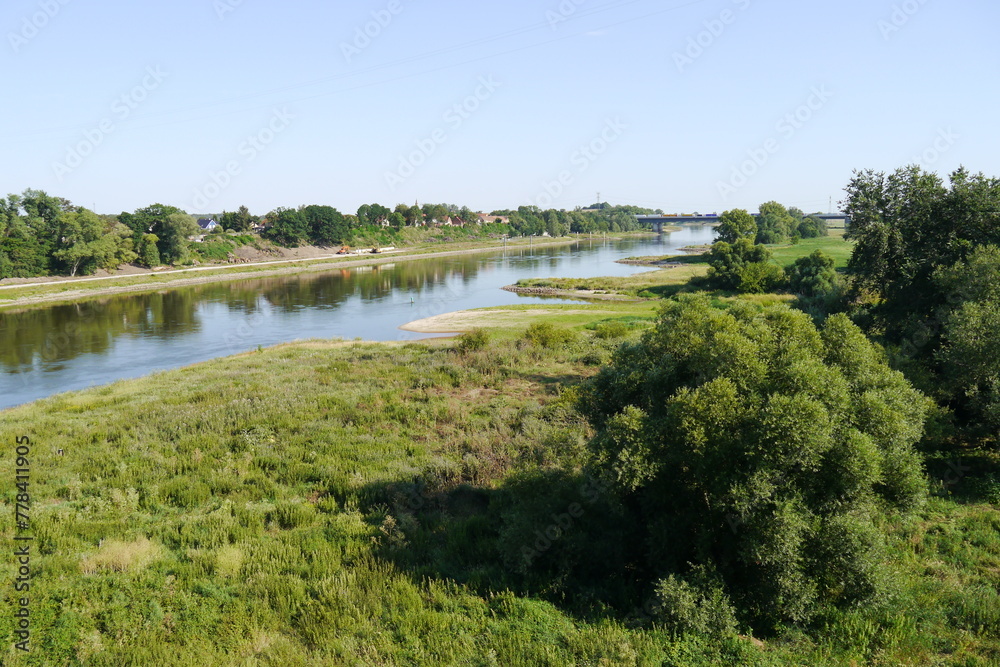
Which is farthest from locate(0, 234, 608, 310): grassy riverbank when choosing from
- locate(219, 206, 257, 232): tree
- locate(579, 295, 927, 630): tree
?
locate(579, 295, 927, 630): tree

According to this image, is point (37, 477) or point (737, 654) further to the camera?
point (37, 477)

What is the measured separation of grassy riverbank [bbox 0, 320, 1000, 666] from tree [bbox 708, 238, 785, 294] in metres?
51.8

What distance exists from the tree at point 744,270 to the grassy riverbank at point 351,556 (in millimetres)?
51842

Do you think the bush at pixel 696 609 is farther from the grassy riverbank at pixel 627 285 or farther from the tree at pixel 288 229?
the tree at pixel 288 229

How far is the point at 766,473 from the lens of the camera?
8891 millimetres

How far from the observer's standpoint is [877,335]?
25.5 metres

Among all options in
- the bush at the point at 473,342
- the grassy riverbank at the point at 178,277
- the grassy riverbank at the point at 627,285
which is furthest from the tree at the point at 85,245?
the bush at the point at 473,342

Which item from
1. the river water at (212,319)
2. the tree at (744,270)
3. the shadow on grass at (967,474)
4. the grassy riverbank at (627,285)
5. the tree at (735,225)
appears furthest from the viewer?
the tree at (735,225)

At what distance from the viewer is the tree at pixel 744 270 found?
65000mm

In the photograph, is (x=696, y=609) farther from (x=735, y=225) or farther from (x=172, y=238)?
(x=172, y=238)

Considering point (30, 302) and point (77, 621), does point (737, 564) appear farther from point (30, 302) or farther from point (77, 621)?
point (30, 302)

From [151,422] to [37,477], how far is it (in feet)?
17.0

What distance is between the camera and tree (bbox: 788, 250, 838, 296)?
57706 millimetres

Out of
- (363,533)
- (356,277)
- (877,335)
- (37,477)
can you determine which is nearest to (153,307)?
(356,277)
